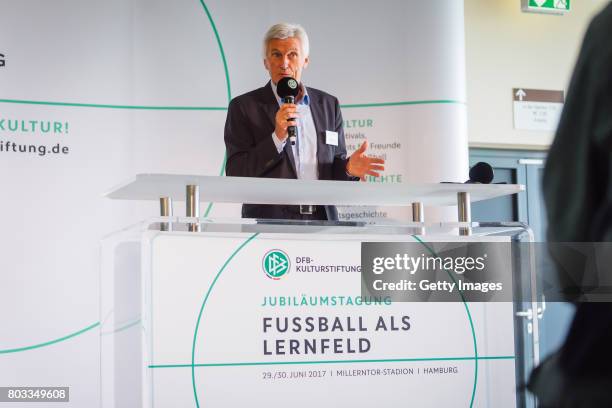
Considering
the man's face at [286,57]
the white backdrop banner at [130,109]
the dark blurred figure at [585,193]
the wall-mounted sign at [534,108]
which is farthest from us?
the wall-mounted sign at [534,108]

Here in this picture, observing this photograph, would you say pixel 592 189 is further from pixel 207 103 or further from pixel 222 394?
pixel 207 103

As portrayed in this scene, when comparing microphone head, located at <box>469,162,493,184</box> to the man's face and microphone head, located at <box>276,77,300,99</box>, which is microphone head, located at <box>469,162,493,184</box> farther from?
the man's face

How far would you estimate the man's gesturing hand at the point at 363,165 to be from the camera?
3.03 m

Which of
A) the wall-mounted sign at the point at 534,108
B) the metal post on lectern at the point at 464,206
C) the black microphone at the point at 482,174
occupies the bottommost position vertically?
the metal post on lectern at the point at 464,206

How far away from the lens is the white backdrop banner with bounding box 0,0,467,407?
4.71 metres

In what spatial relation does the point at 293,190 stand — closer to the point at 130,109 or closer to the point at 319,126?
the point at 319,126

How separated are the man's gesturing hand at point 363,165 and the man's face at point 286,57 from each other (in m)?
0.72

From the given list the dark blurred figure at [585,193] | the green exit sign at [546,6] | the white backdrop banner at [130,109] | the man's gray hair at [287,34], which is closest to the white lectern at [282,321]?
the man's gray hair at [287,34]

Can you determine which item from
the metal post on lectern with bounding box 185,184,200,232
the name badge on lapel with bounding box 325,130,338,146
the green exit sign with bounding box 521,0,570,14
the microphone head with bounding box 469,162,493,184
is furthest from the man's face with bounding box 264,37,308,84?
the green exit sign with bounding box 521,0,570,14

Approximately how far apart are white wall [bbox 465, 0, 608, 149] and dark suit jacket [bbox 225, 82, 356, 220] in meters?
3.39

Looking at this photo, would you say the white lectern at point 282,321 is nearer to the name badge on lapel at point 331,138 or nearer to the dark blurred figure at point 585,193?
the name badge on lapel at point 331,138

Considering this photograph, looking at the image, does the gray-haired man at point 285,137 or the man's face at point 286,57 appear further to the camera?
the man's face at point 286,57

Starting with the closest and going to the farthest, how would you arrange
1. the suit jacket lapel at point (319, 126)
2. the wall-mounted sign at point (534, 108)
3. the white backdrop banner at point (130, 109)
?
1. the suit jacket lapel at point (319, 126)
2. the white backdrop banner at point (130, 109)
3. the wall-mounted sign at point (534, 108)

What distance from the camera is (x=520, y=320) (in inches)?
105
